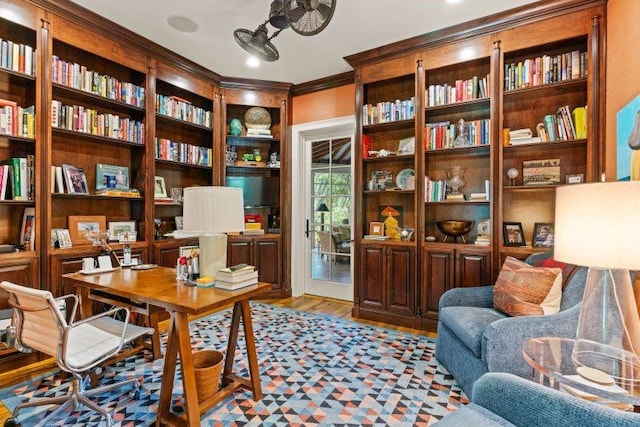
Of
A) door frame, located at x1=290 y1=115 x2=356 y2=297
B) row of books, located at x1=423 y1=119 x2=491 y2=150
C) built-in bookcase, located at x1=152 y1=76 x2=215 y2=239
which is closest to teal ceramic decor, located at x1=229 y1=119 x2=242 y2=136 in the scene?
built-in bookcase, located at x1=152 y1=76 x2=215 y2=239

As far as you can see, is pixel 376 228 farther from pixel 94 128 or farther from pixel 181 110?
pixel 94 128

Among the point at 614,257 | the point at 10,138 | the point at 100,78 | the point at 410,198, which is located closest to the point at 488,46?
the point at 410,198

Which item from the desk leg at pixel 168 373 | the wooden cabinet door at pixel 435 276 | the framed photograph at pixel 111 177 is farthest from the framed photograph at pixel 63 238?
the wooden cabinet door at pixel 435 276

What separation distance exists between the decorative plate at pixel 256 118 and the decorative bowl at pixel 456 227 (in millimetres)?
2656

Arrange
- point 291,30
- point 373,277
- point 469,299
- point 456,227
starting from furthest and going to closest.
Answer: point 373,277, point 456,227, point 291,30, point 469,299

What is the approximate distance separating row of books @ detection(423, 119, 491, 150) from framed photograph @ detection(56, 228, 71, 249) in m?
3.48

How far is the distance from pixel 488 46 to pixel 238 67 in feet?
9.00

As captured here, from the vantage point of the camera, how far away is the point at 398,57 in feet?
11.5

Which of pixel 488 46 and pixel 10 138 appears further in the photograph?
pixel 488 46

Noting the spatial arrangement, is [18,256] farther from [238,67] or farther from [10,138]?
[238,67]

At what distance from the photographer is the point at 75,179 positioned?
3.02 m

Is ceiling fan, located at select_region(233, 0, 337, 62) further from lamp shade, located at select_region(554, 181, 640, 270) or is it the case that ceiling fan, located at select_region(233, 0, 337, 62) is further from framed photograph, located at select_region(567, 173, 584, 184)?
framed photograph, located at select_region(567, 173, 584, 184)

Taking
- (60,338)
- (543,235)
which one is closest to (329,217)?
(543,235)

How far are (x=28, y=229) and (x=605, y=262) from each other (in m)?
3.73
